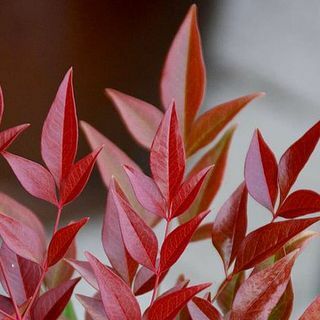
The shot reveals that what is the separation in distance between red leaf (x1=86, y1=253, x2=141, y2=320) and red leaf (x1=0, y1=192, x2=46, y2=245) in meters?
0.06

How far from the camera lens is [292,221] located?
0.78 ft

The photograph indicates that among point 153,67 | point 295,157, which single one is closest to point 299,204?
point 295,157

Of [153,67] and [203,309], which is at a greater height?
[153,67]

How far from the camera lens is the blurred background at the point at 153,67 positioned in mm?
1103

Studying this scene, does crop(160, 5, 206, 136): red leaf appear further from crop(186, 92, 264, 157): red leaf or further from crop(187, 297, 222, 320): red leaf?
crop(187, 297, 222, 320): red leaf

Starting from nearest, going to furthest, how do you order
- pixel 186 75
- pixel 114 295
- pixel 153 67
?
1. pixel 114 295
2. pixel 186 75
3. pixel 153 67

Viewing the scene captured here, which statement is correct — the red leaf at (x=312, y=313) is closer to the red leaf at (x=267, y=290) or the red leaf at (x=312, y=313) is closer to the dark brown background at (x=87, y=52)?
the red leaf at (x=267, y=290)

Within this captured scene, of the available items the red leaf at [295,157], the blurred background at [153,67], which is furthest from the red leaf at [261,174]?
the blurred background at [153,67]

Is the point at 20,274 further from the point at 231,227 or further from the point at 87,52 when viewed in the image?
the point at 87,52

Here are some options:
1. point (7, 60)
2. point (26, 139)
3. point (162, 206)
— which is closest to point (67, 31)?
point (7, 60)

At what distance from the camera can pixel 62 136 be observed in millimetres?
239

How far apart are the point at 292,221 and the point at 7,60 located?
103 cm

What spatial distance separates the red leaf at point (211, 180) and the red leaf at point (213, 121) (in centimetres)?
2

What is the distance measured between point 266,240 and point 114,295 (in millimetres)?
64
